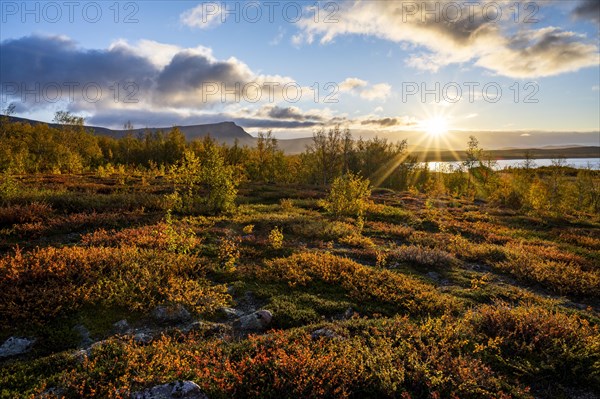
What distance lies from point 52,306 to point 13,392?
3.29m

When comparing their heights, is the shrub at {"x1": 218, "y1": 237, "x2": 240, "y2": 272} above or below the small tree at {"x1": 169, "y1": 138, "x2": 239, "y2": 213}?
below

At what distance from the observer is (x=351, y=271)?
11844 millimetres

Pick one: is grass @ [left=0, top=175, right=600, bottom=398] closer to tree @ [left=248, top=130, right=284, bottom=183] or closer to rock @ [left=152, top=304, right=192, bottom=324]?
rock @ [left=152, top=304, right=192, bottom=324]

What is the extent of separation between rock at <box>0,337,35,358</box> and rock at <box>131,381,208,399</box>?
364 centimetres

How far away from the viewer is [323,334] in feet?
24.0

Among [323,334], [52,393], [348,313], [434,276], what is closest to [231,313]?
[323,334]

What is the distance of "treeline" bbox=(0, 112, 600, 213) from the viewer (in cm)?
4678

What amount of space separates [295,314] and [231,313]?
175 cm

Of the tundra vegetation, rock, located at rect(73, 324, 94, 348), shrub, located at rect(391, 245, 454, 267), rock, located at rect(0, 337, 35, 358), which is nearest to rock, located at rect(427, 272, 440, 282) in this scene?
the tundra vegetation

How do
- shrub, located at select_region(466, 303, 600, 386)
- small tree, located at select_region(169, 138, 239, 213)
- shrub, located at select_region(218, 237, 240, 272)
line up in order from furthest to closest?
small tree, located at select_region(169, 138, 239, 213)
shrub, located at select_region(218, 237, 240, 272)
shrub, located at select_region(466, 303, 600, 386)

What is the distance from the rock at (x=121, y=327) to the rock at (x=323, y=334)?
14.6 ft

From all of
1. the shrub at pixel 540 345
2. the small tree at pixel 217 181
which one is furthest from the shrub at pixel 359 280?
the small tree at pixel 217 181

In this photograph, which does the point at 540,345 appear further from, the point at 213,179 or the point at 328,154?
the point at 328,154

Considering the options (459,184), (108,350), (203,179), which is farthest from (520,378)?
(459,184)
